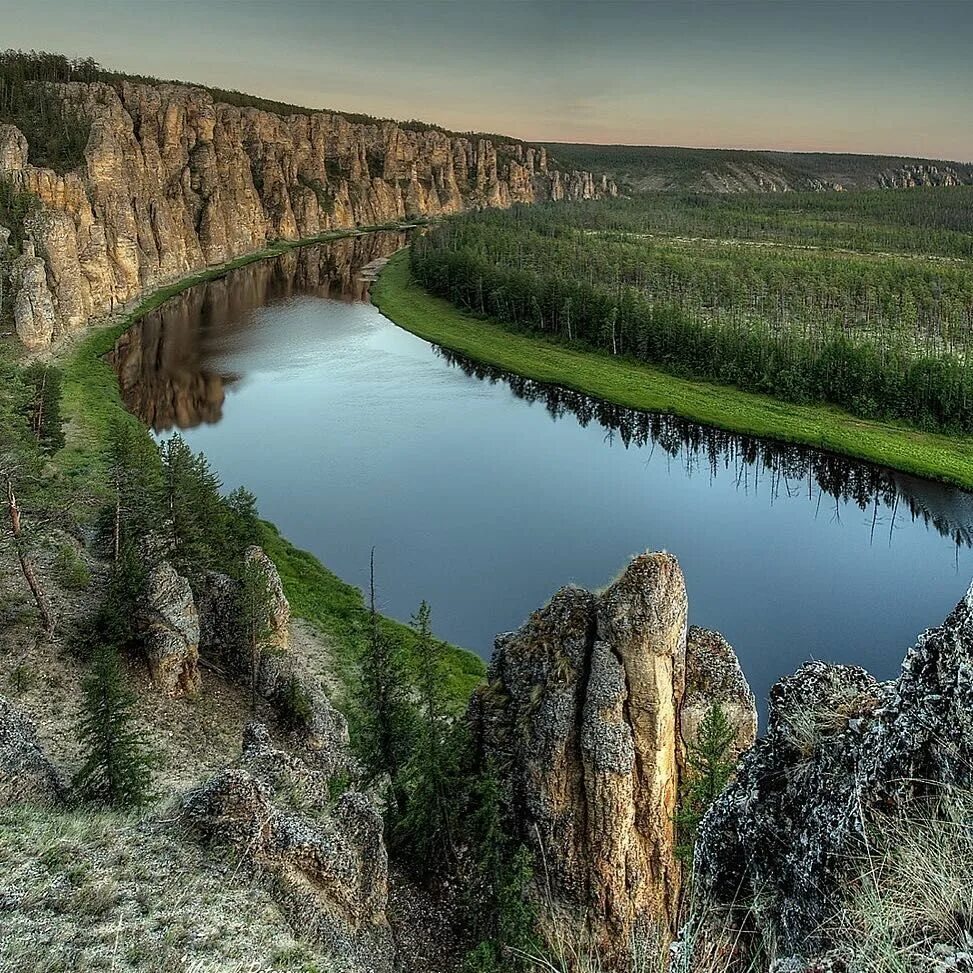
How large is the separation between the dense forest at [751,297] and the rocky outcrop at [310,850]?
4584cm

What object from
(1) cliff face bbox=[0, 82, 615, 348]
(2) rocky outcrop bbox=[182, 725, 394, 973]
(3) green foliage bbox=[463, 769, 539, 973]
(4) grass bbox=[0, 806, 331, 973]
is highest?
(1) cliff face bbox=[0, 82, 615, 348]

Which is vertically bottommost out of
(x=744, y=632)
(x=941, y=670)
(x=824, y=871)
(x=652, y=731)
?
(x=744, y=632)

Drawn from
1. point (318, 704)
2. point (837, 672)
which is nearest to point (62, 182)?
point (318, 704)

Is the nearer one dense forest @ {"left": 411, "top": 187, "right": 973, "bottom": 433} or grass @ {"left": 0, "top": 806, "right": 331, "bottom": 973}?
grass @ {"left": 0, "top": 806, "right": 331, "bottom": 973}

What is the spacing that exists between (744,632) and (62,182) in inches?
2489

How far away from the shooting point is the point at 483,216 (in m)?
137

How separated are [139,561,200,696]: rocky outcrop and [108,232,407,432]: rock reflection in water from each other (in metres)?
32.0

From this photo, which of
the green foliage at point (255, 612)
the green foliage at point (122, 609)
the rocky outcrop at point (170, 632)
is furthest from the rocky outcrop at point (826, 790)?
the green foliage at point (122, 609)

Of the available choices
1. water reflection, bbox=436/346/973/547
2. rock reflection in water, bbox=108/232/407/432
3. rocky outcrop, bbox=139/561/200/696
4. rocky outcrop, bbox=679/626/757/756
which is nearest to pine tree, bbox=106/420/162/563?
rocky outcrop, bbox=139/561/200/696

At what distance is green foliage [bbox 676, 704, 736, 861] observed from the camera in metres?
13.2

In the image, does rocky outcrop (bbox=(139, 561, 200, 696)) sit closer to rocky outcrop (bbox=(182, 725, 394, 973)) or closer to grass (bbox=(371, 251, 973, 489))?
rocky outcrop (bbox=(182, 725, 394, 973))

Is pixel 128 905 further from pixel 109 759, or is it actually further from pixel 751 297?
pixel 751 297

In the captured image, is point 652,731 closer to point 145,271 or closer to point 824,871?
point 824,871

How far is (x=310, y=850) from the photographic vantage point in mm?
10688
